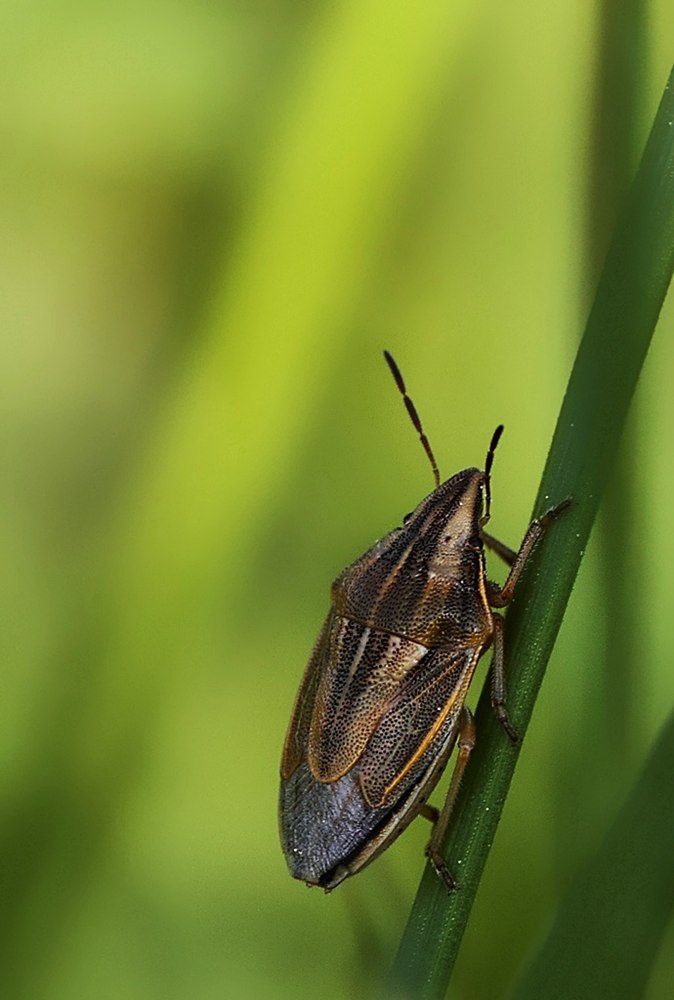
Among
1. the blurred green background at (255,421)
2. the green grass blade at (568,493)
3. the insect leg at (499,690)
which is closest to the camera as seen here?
the green grass blade at (568,493)

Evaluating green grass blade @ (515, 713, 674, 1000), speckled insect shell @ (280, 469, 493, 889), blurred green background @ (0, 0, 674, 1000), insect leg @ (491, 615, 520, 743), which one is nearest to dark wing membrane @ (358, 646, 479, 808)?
speckled insect shell @ (280, 469, 493, 889)

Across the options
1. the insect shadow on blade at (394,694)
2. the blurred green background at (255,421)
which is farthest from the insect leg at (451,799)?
the blurred green background at (255,421)

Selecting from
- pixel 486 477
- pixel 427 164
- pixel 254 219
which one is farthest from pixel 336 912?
pixel 427 164

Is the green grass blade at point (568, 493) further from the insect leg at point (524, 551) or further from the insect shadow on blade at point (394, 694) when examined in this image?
the insect shadow on blade at point (394, 694)

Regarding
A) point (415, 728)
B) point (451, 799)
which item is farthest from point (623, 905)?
point (415, 728)

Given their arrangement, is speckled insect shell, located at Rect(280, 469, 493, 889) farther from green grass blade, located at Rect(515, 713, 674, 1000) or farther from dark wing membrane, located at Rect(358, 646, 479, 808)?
green grass blade, located at Rect(515, 713, 674, 1000)

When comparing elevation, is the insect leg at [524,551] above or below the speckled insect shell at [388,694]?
above
